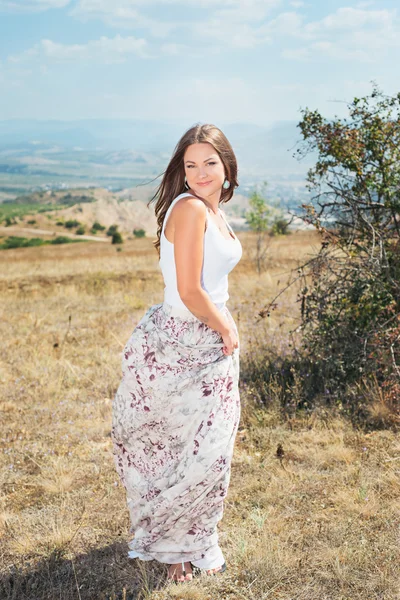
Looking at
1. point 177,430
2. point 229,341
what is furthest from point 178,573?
point 229,341

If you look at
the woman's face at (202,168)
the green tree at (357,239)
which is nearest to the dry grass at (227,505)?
the green tree at (357,239)

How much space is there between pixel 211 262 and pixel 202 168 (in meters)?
0.47

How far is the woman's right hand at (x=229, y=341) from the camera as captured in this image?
279 cm

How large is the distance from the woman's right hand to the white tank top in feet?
0.53

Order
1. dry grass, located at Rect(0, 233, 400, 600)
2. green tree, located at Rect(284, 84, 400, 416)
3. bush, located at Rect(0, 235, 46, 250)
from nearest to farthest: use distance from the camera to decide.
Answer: dry grass, located at Rect(0, 233, 400, 600)
green tree, located at Rect(284, 84, 400, 416)
bush, located at Rect(0, 235, 46, 250)

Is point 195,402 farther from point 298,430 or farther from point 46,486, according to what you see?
point 298,430

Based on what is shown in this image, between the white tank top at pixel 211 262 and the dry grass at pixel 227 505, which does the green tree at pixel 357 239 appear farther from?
the white tank top at pixel 211 262

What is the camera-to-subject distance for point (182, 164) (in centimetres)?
288

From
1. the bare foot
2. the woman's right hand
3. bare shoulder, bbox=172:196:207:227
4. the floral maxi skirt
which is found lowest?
the bare foot

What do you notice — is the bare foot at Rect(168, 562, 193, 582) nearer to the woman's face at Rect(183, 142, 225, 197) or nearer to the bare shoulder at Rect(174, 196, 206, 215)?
the bare shoulder at Rect(174, 196, 206, 215)

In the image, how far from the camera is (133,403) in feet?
9.61

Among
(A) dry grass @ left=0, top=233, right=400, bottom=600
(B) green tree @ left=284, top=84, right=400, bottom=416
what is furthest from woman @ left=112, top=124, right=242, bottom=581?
(B) green tree @ left=284, top=84, right=400, bottom=416

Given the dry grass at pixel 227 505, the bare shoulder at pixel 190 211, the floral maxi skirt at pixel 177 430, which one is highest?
the bare shoulder at pixel 190 211

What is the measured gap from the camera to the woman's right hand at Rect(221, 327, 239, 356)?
110 inches
